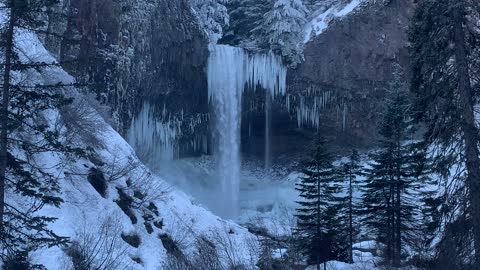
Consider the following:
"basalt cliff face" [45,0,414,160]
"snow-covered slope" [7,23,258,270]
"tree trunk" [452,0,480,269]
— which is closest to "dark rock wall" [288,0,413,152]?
"basalt cliff face" [45,0,414,160]

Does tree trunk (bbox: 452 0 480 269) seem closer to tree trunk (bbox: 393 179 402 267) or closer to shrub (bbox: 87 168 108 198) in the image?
tree trunk (bbox: 393 179 402 267)

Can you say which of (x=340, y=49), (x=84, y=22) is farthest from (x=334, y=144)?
(x=84, y=22)

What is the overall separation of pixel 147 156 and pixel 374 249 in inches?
512

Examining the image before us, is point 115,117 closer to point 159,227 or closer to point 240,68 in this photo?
Result: point 240,68

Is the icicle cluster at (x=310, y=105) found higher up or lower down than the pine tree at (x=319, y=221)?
higher up

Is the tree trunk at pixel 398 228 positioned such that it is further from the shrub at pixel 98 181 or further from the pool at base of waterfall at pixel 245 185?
the pool at base of waterfall at pixel 245 185

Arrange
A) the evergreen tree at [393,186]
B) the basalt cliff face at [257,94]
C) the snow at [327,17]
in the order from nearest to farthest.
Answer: the evergreen tree at [393,186] → the basalt cliff face at [257,94] → the snow at [327,17]

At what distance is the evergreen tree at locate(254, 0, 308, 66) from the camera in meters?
40.7

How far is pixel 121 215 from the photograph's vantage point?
19.3 meters

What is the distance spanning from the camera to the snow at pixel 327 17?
135ft

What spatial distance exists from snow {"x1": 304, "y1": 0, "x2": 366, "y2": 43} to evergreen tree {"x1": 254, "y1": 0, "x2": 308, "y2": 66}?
→ 0.66 m

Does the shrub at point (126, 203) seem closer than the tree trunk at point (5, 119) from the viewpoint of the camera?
No

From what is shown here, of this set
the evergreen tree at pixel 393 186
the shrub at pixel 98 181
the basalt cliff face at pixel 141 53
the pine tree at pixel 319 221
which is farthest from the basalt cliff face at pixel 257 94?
the shrub at pixel 98 181

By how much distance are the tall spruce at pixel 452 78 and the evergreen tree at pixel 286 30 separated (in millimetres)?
27231
